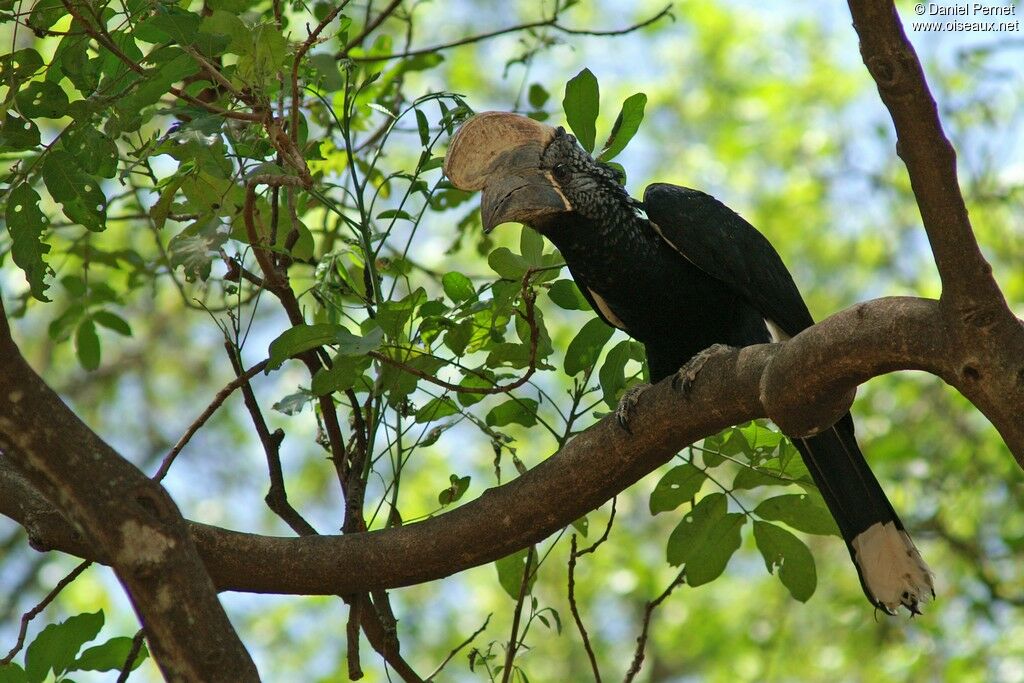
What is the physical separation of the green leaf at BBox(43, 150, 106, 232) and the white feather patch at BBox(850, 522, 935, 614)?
79.8 inches

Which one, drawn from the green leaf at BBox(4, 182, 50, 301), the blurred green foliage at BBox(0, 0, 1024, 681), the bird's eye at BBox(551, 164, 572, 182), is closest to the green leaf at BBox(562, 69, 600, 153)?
the blurred green foliage at BBox(0, 0, 1024, 681)

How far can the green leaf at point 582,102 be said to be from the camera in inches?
95.3

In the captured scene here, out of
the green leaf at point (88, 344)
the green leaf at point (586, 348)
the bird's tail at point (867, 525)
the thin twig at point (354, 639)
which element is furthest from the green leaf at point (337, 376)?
the green leaf at point (88, 344)

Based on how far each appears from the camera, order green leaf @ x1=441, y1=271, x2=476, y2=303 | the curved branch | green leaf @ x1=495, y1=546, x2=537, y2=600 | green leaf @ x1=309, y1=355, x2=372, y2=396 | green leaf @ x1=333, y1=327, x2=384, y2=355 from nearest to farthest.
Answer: the curved branch, green leaf @ x1=333, y1=327, x2=384, y2=355, green leaf @ x1=309, y1=355, x2=372, y2=396, green leaf @ x1=441, y1=271, x2=476, y2=303, green leaf @ x1=495, y1=546, x2=537, y2=600

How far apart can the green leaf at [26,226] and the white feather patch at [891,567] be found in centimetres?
208

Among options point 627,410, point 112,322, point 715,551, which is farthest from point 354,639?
point 112,322

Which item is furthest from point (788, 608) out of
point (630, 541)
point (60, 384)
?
point (60, 384)

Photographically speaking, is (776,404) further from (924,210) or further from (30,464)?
(30,464)

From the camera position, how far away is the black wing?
113 inches

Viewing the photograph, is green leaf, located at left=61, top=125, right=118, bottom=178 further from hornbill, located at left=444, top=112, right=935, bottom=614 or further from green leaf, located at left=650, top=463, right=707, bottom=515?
green leaf, located at left=650, top=463, right=707, bottom=515

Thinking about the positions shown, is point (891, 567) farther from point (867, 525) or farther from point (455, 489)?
point (455, 489)

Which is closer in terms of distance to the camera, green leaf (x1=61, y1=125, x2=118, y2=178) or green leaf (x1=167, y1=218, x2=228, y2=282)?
green leaf (x1=167, y1=218, x2=228, y2=282)

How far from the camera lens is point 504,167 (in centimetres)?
270

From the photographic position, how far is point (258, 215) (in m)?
2.38
